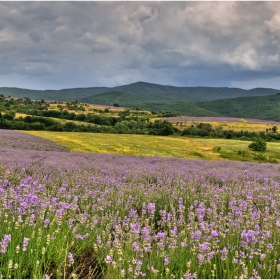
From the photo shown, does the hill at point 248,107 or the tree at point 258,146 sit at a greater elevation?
the hill at point 248,107

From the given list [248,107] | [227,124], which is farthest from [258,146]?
[248,107]

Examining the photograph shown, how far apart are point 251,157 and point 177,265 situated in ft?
88.7

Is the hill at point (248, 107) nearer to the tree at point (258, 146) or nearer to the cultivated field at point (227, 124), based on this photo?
the cultivated field at point (227, 124)

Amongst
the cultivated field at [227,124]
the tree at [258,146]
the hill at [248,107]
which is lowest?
the tree at [258,146]

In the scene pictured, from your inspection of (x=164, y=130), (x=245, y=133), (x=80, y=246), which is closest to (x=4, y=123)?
(x=164, y=130)

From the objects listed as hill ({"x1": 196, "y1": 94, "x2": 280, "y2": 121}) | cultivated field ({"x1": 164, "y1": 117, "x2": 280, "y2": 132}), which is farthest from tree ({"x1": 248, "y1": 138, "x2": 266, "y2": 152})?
hill ({"x1": 196, "y1": 94, "x2": 280, "y2": 121})

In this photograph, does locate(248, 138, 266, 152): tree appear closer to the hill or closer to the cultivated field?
the cultivated field

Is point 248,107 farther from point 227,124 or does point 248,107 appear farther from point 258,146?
point 258,146

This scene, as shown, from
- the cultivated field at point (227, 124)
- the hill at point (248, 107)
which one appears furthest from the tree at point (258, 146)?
the hill at point (248, 107)

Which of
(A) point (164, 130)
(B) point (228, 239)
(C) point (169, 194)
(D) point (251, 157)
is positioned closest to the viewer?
(B) point (228, 239)

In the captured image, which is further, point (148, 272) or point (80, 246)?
point (80, 246)

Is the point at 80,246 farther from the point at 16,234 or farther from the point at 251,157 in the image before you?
the point at 251,157

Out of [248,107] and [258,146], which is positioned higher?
[248,107]

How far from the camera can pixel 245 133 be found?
5550cm
